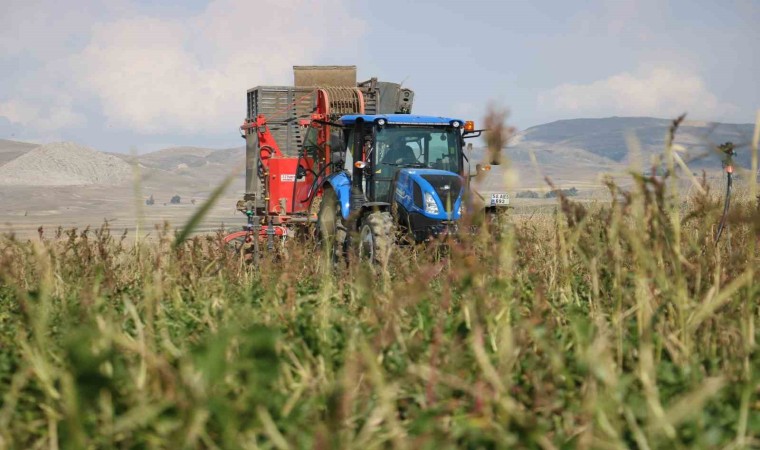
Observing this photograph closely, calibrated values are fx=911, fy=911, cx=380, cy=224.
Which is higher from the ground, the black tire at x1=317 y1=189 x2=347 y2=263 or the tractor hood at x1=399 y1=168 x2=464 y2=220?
the tractor hood at x1=399 y1=168 x2=464 y2=220

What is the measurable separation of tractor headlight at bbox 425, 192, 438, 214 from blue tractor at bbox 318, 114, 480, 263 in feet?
0.05

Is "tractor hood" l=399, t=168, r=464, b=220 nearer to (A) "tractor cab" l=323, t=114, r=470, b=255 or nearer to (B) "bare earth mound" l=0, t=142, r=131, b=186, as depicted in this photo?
(A) "tractor cab" l=323, t=114, r=470, b=255

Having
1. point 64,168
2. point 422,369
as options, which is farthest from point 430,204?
point 64,168

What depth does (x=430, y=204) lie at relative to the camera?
10562 mm

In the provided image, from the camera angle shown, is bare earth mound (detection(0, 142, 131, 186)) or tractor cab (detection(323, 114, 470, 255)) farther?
bare earth mound (detection(0, 142, 131, 186))

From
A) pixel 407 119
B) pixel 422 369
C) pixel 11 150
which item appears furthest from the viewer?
pixel 11 150

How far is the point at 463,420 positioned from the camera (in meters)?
3.06

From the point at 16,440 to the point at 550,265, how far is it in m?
3.61

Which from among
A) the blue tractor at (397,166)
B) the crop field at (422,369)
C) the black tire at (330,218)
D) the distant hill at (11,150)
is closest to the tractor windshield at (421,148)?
the blue tractor at (397,166)

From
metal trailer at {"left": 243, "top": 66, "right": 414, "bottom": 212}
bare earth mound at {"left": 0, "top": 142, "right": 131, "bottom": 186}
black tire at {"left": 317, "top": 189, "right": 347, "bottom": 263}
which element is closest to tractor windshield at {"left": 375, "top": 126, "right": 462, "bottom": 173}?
black tire at {"left": 317, "top": 189, "right": 347, "bottom": 263}

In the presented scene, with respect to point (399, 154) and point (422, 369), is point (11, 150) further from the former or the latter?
point (422, 369)

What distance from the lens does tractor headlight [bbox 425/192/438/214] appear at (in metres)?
10.5

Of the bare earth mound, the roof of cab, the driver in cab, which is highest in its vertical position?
the roof of cab

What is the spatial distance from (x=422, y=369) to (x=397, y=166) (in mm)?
8360
